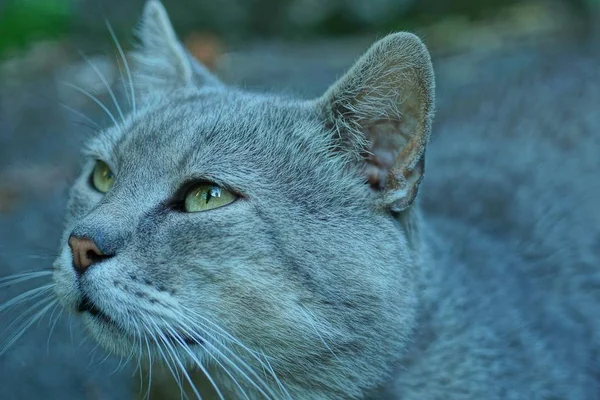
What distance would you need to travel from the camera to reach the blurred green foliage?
4.96m

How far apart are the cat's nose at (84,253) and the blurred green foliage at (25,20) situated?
10.8ft

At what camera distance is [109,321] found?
2.12 meters

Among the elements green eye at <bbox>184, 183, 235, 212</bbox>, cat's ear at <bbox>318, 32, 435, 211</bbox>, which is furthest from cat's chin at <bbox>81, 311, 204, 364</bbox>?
cat's ear at <bbox>318, 32, 435, 211</bbox>

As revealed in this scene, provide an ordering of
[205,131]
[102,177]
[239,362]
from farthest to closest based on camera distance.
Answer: [102,177] → [205,131] → [239,362]

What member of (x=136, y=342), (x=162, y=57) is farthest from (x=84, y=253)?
(x=162, y=57)

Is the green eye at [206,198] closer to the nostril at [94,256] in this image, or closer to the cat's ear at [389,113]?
the nostril at [94,256]

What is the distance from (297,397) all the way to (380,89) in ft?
3.22

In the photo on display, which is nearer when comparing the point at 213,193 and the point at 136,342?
the point at 136,342

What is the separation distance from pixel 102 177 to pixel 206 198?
56 centimetres

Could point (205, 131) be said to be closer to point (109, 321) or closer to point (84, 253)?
point (84, 253)

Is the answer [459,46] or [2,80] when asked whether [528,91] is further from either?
[2,80]

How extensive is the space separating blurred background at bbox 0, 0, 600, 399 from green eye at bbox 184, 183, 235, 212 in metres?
0.74

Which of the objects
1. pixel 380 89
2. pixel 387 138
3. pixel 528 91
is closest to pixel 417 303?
pixel 387 138

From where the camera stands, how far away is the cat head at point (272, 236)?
6.88ft
